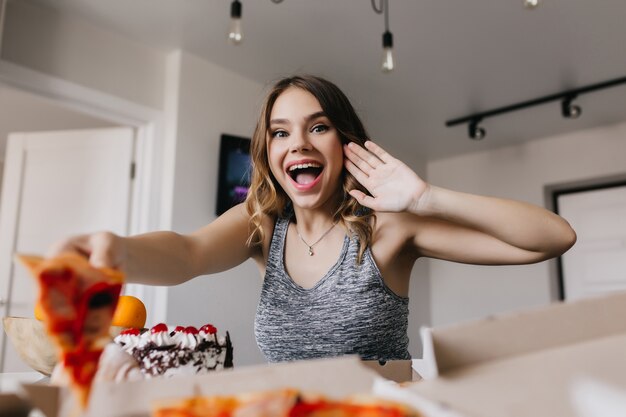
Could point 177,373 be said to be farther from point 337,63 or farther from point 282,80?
point 337,63

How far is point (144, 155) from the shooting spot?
114 inches

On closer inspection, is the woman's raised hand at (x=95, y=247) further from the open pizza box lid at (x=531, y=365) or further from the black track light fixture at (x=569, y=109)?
the black track light fixture at (x=569, y=109)

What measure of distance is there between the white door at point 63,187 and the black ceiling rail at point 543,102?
93.6 inches

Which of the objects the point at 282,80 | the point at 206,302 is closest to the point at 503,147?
the point at 206,302

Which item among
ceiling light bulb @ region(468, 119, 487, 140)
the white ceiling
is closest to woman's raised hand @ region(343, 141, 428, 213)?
the white ceiling

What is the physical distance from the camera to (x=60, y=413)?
37cm

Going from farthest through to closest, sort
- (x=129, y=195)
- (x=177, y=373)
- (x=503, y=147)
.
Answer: (x=503, y=147)
(x=129, y=195)
(x=177, y=373)

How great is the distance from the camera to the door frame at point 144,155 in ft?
8.45

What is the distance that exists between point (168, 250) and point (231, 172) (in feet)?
7.38

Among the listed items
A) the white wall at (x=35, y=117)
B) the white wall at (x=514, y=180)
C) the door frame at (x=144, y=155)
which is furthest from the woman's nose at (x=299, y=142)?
the white wall at (x=514, y=180)

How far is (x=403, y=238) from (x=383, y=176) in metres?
0.21

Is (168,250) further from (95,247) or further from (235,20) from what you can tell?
(235,20)

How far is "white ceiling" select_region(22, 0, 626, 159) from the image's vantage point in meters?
2.50

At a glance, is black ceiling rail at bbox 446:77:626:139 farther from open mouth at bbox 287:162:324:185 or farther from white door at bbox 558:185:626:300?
open mouth at bbox 287:162:324:185
